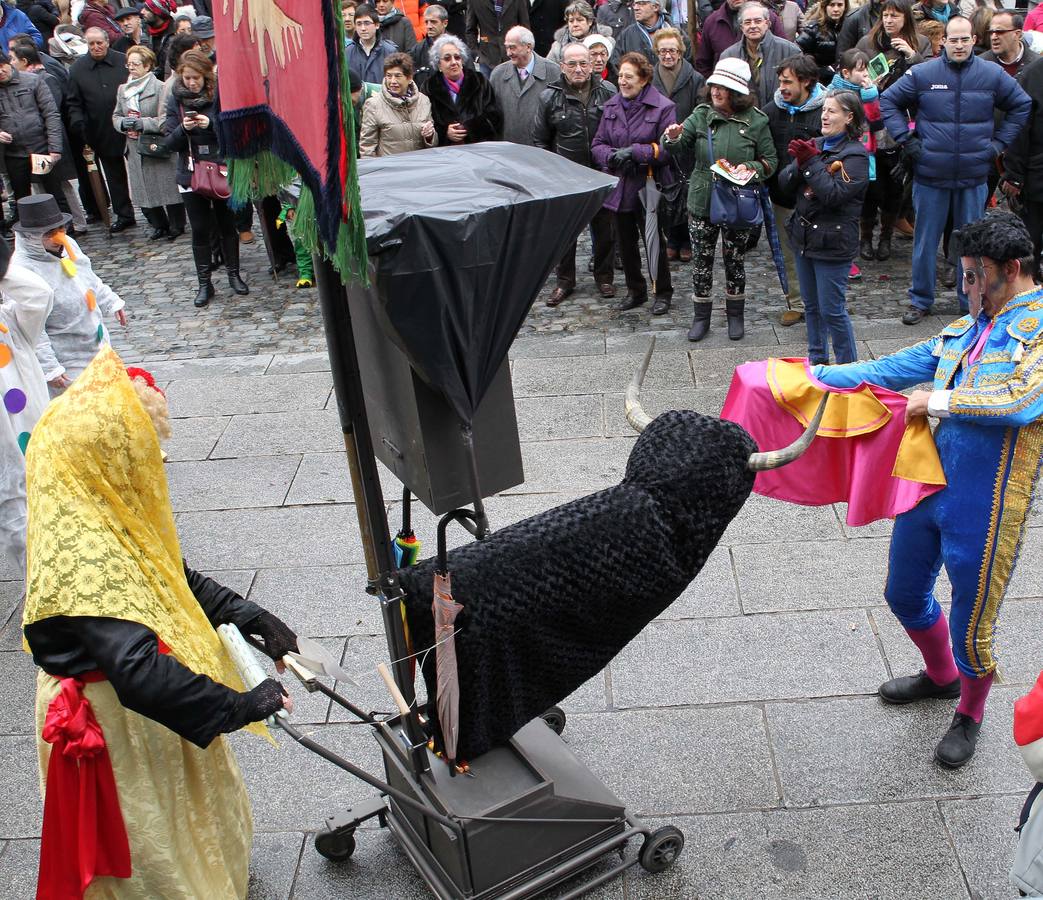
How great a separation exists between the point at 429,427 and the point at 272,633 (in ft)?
3.31

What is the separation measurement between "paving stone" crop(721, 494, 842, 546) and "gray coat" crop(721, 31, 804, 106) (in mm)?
4077

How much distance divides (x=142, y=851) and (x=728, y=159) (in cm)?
609

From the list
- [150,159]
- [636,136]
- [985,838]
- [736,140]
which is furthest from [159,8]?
[985,838]

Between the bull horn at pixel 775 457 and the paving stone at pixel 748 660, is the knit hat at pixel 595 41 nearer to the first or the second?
the paving stone at pixel 748 660

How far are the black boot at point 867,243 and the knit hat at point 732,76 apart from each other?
8.74 feet

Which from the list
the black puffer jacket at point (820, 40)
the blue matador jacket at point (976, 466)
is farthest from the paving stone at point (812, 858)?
the black puffer jacket at point (820, 40)

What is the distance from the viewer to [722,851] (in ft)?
12.9

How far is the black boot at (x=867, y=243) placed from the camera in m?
9.80

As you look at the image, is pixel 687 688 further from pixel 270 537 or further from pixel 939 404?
pixel 270 537

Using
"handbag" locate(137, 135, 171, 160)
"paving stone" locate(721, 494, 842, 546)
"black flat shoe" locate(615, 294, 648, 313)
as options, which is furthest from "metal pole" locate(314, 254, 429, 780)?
"handbag" locate(137, 135, 171, 160)

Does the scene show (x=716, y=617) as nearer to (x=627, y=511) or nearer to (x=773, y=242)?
(x=627, y=511)

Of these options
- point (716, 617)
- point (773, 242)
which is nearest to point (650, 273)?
point (773, 242)

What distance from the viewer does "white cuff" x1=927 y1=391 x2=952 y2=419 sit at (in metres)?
3.83

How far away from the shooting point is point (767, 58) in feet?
28.9
